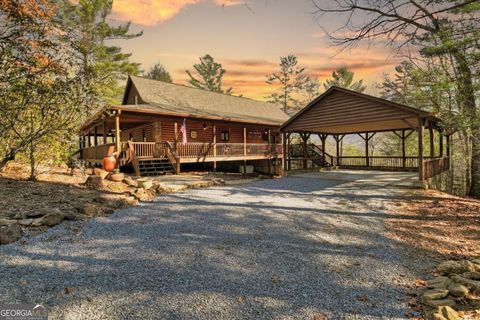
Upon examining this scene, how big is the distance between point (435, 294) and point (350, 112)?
12.0 metres

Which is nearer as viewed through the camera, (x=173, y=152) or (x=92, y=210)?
(x=92, y=210)

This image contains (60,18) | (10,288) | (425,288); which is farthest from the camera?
(60,18)

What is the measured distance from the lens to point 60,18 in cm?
2603

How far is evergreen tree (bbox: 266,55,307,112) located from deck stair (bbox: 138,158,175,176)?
39805 mm

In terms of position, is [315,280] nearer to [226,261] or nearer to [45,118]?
[226,261]

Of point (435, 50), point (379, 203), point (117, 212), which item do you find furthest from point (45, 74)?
point (435, 50)

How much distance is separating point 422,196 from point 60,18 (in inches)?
1335

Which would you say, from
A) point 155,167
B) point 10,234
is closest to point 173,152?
point 155,167

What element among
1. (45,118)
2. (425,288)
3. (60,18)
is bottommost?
(425,288)

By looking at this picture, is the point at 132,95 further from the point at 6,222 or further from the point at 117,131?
the point at 6,222

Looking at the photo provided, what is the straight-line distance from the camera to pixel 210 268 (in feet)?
13.9

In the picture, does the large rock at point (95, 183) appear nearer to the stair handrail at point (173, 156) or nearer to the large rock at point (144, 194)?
the large rock at point (144, 194)

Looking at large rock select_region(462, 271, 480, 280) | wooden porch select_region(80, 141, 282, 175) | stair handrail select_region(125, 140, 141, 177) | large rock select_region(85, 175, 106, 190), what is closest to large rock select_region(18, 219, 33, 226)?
large rock select_region(85, 175, 106, 190)

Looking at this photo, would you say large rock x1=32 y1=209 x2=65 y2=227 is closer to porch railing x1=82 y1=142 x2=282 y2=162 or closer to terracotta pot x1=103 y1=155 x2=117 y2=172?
terracotta pot x1=103 y1=155 x2=117 y2=172
